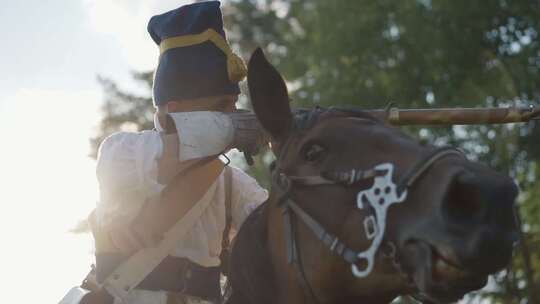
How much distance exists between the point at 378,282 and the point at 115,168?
137cm

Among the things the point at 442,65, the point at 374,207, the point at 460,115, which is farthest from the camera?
the point at 442,65

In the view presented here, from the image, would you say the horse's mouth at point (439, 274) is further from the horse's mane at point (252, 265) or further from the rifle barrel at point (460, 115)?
the rifle barrel at point (460, 115)

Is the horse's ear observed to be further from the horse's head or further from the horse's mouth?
the horse's mouth

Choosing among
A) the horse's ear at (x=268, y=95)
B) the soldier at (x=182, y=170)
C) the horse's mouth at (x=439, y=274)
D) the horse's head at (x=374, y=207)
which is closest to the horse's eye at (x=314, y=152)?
the horse's head at (x=374, y=207)

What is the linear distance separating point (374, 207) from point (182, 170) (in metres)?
1.11

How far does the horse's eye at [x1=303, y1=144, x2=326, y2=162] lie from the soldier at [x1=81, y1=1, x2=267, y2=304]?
42 cm

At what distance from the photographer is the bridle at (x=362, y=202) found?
9.81ft

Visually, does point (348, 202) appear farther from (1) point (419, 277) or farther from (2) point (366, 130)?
(1) point (419, 277)

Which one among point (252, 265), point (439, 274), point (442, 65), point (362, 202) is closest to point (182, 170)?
point (252, 265)

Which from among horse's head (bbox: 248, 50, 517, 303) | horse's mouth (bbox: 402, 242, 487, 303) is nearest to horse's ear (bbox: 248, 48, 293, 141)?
horse's head (bbox: 248, 50, 517, 303)

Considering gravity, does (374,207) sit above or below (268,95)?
below

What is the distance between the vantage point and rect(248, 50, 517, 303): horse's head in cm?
274

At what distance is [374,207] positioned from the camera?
10.2 feet

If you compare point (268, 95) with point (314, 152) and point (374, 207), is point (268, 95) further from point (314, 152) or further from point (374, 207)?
point (374, 207)
